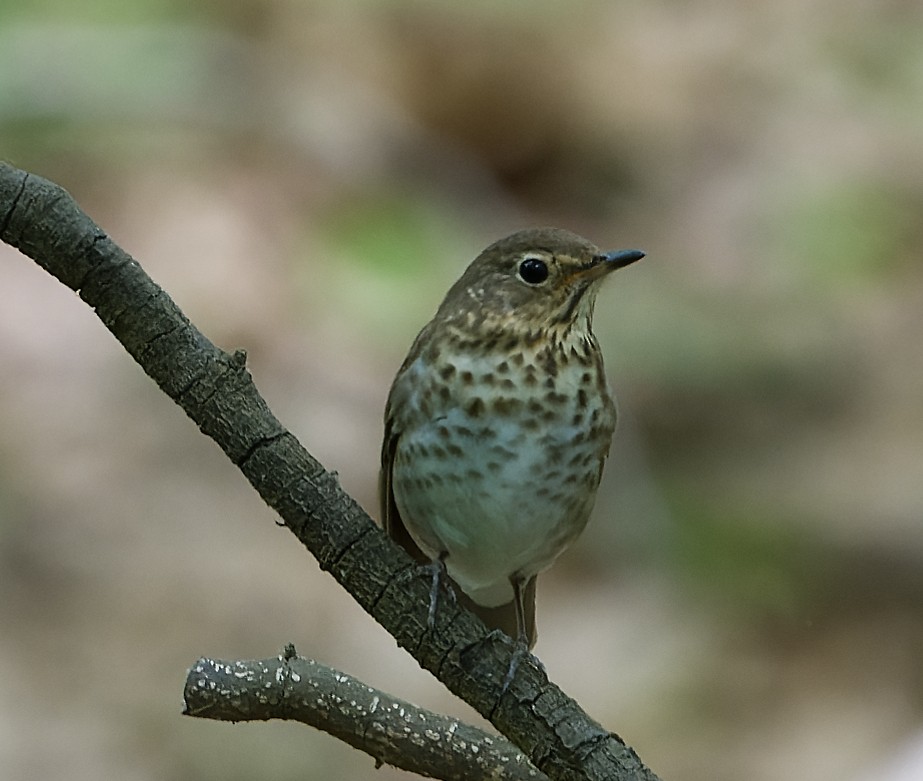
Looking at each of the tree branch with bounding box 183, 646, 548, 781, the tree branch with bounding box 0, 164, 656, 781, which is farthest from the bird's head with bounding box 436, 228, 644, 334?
the tree branch with bounding box 183, 646, 548, 781

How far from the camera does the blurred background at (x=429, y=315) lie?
153 inches

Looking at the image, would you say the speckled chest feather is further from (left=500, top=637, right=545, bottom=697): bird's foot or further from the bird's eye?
(left=500, top=637, right=545, bottom=697): bird's foot

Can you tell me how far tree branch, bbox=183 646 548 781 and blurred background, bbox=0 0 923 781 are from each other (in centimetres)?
195

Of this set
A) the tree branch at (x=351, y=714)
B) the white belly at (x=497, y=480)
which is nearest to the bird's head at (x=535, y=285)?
the white belly at (x=497, y=480)

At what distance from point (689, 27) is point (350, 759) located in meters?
3.81

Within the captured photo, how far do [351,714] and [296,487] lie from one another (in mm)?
263

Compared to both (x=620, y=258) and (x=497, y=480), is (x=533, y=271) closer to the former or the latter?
(x=620, y=258)

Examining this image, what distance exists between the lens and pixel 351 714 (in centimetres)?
167

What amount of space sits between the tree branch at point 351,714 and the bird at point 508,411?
51 centimetres

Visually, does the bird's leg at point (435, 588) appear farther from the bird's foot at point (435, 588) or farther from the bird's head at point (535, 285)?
the bird's head at point (535, 285)

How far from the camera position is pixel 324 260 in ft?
15.2

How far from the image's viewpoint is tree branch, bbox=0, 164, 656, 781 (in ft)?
5.04

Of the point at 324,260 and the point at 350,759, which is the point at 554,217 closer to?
the point at 324,260

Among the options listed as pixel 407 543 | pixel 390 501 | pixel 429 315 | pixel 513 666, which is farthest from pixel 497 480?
pixel 429 315
